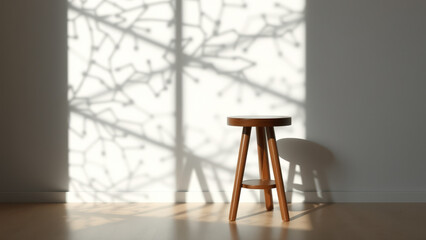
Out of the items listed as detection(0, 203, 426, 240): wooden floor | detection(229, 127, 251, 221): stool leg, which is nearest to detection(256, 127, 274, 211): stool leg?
detection(0, 203, 426, 240): wooden floor

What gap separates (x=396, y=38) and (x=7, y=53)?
8.43 feet

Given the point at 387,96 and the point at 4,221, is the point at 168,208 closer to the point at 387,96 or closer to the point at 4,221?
the point at 4,221

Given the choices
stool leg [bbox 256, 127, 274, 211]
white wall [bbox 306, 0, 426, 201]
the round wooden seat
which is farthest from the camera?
white wall [bbox 306, 0, 426, 201]

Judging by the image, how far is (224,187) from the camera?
3.54 meters

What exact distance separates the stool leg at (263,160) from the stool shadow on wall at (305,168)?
308 millimetres

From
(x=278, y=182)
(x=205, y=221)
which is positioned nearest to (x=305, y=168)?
(x=278, y=182)

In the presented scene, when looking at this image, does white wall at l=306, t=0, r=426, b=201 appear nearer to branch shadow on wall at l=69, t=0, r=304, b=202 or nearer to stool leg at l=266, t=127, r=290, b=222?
branch shadow on wall at l=69, t=0, r=304, b=202

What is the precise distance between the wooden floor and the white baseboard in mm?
68

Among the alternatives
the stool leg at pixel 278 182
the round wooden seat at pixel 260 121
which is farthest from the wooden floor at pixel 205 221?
the round wooden seat at pixel 260 121

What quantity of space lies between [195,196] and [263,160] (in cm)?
59

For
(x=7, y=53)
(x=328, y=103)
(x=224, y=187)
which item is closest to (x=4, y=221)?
(x=7, y=53)

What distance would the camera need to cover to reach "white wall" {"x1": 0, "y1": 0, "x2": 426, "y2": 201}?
11.5 feet

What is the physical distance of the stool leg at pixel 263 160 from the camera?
3203mm

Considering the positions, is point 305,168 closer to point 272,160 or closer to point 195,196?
point 272,160
